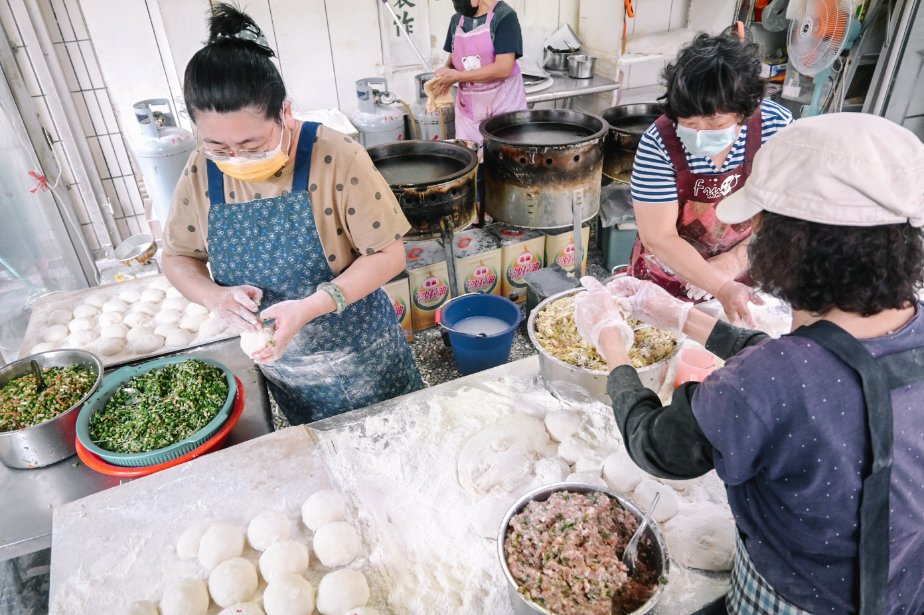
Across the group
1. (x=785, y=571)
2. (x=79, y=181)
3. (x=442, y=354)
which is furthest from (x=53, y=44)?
(x=785, y=571)

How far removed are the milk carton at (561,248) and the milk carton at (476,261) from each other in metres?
0.42

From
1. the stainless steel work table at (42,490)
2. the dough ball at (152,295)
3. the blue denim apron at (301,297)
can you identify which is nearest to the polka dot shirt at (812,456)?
the blue denim apron at (301,297)

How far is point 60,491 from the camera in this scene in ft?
5.90

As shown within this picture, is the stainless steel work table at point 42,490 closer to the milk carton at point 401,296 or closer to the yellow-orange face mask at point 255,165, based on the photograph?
the yellow-orange face mask at point 255,165

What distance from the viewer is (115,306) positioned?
2.79m

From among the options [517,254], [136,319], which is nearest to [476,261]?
[517,254]

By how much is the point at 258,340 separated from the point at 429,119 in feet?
12.8

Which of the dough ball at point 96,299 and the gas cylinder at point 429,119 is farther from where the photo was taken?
the gas cylinder at point 429,119

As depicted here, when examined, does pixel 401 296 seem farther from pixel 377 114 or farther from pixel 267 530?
pixel 267 530

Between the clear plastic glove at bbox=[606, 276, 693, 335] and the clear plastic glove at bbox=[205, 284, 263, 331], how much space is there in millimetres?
1172

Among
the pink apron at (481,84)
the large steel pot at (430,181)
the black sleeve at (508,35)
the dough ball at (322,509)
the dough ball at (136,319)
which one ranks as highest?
the black sleeve at (508,35)

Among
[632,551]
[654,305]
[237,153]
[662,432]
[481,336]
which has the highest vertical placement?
[237,153]

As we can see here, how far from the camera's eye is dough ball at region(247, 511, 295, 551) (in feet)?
4.94

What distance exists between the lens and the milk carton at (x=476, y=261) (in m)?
3.79
